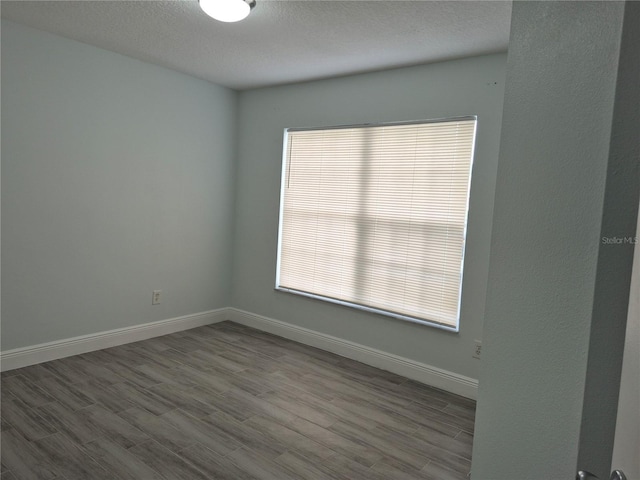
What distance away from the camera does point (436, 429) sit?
8.55 ft

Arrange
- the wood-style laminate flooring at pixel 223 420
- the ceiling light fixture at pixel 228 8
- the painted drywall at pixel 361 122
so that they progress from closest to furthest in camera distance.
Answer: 1. the wood-style laminate flooring at pixel 223 420
2. the ceiling light fixture at pixel 228 8
3. the painted drywall at pixel 361 122

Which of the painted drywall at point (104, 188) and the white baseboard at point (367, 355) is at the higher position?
the painted drywall at point (104, 188)

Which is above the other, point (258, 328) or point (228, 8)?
point (228, 8)

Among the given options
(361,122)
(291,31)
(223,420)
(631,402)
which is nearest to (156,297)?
(223,420)

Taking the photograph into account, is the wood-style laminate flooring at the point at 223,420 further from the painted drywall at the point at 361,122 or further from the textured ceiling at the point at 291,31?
the textured ceiling at the point at 291,31

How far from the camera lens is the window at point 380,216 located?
10.4 feet

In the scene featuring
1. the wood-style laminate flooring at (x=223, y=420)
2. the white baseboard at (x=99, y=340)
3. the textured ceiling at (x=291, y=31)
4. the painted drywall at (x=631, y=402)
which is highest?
the textured ceiling at (x=291, y=31)

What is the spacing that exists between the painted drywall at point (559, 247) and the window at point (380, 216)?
199 centimetres

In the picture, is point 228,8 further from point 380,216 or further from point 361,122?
point 380,216

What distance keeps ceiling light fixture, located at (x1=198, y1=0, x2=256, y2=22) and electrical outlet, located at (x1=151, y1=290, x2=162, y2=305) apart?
8.11 feet

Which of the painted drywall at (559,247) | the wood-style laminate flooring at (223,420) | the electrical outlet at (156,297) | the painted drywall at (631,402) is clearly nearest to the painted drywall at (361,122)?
the wood-style laminate flooring at (223,420)

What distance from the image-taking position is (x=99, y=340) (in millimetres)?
3543

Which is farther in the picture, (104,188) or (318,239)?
(318,239)

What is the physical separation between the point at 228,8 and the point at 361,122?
1528 mm
